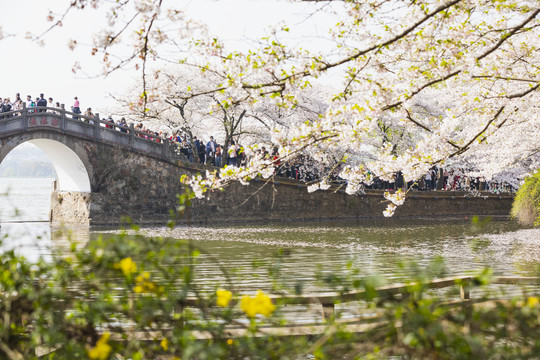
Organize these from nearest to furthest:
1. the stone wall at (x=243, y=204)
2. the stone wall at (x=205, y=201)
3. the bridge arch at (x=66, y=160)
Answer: the bridge arch at (x=66, y=160)
the stone wall at (x=205, y=201)
the stone wall at (x=243, y=204)

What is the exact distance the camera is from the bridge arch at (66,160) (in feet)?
79.5

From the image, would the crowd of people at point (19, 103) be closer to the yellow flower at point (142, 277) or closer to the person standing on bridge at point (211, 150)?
the person standing on bridge at point (211, 150)

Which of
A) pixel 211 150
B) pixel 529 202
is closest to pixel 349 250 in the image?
pixel 529 202

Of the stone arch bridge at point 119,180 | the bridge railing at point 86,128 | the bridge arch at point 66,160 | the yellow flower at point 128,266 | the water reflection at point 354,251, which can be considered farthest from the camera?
the bridge arch at point 66,160

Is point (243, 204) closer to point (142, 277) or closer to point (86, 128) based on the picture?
point (86, 128)

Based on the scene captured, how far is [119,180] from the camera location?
1049 inches

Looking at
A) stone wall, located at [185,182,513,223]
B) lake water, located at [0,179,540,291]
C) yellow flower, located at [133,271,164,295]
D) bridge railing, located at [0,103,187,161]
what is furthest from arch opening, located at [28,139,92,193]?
yellow flower, located at [133,271,164,295]

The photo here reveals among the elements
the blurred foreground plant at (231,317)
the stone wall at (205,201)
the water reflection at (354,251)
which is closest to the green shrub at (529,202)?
the water reflection at (354,251)

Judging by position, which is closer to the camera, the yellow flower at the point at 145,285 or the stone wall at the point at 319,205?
the yellow flower at the point at 145,285

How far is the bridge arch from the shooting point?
79.5 ft

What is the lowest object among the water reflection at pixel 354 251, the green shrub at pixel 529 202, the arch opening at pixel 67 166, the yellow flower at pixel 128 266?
the water reflection at pixel 354 251

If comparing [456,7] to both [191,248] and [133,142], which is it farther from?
[133,142]

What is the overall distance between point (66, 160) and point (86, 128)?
1777 mm

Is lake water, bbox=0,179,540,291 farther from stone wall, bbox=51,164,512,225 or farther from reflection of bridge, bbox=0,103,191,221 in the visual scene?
stone wall, bbox=51,164,512,225
